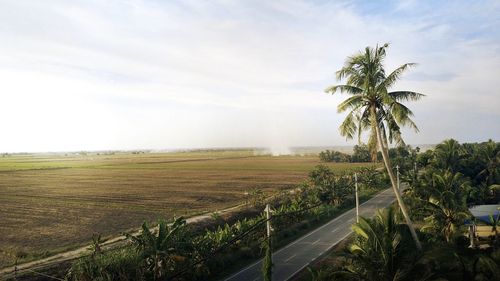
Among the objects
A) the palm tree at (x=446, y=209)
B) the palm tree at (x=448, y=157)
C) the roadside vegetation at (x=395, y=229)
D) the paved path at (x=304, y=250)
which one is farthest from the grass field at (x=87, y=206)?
the palm tree at (x=446, y=209)

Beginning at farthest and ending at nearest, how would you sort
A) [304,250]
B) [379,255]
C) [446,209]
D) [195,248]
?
[304,250] < [446,209] < [195,248] < [379,255]

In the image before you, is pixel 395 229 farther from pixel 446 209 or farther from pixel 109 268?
pixel 109 268

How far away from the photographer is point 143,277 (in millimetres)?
20891

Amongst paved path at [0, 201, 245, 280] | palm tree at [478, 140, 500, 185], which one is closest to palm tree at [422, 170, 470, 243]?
paved path at [0, 201, 245, 280]

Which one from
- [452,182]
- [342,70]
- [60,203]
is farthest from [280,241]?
[60,203]

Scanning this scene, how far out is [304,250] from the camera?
30703mm

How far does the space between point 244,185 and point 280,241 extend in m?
39.7

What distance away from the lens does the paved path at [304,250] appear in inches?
993

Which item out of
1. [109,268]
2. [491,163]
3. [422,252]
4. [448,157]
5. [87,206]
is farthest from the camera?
[491,163]

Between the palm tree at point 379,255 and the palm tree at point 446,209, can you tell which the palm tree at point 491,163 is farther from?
the palm tree at point 379,255

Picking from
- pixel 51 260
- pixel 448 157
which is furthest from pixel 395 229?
pixel 448 157

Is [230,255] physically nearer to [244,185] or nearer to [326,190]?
[326,190]

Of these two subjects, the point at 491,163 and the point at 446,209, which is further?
the point at 491,163

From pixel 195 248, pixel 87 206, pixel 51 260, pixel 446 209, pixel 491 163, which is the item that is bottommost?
pixel 51 260
